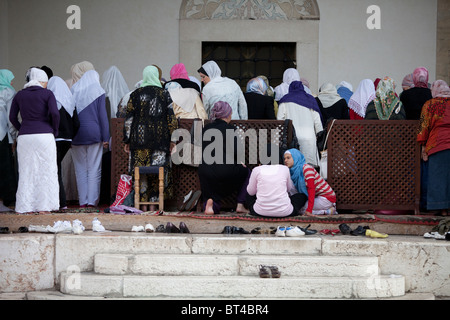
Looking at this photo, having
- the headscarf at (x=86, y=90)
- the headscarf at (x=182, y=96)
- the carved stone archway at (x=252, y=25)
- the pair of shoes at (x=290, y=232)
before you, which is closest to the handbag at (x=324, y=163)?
the pair of shoes at (x=290, y=232)

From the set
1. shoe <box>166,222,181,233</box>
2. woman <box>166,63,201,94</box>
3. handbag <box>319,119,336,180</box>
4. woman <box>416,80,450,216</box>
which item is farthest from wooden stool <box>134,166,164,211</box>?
woman <box>416,80,450,216</box>

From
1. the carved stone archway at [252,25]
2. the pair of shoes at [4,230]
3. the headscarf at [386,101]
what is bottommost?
the pair of shoes at [4,230]

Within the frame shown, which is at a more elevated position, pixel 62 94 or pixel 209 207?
pixel 62 94

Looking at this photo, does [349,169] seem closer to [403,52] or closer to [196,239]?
[196,239]

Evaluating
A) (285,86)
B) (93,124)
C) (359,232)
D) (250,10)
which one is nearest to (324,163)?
(359,232)

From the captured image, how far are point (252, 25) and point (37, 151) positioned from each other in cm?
487

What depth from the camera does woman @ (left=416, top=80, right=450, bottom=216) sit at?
7.35 m

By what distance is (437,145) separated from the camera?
7.36 metres

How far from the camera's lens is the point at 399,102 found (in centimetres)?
782

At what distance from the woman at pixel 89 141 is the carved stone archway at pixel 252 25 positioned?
10.5 ft

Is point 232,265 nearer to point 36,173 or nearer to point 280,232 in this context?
point 280,232

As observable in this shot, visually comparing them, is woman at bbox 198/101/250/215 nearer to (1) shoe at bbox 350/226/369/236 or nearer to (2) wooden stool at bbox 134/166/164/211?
(2) wooden stool at bbox 134/166/164/211

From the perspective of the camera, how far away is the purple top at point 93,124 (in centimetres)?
776

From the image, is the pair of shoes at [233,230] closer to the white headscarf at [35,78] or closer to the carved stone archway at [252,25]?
the white headscarf at [35,78]
